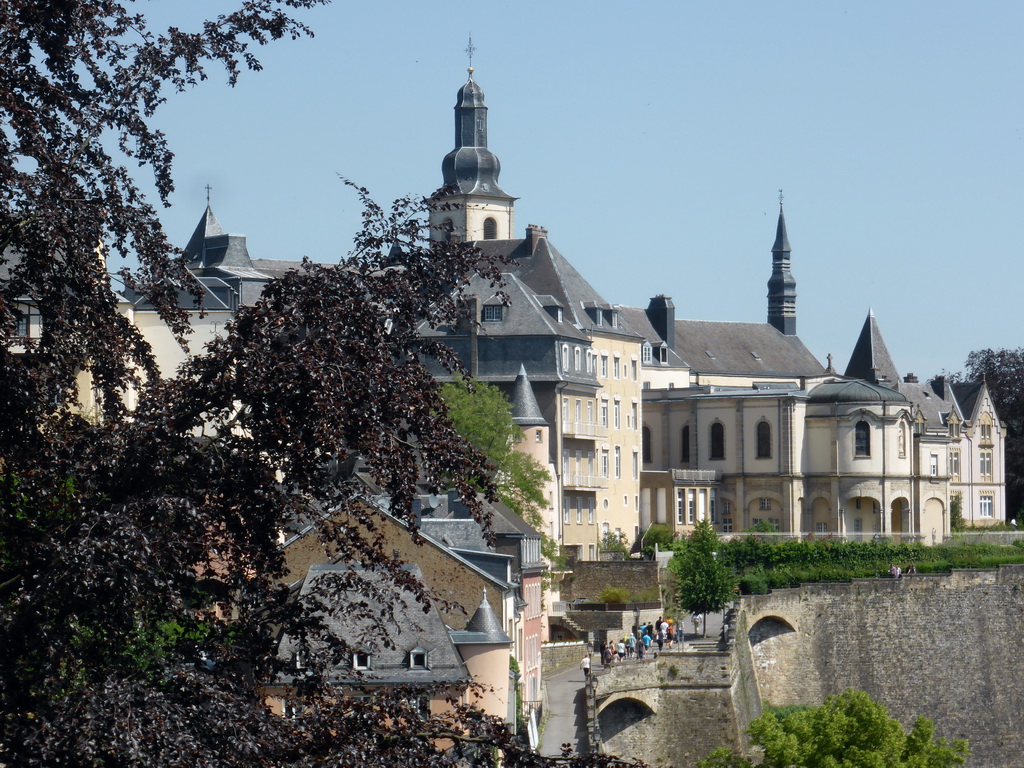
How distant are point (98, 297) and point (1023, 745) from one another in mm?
56280

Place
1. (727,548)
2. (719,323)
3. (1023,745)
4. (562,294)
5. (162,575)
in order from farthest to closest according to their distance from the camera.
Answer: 1. (719,323)
2. (562,294)
3. (727,548)
4. (1023,745)
5. (162,575)

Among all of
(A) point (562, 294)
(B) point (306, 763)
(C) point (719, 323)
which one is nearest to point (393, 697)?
(B) point (306, 763)

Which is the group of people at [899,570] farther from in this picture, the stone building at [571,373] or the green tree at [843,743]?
the green tree at [843,743]

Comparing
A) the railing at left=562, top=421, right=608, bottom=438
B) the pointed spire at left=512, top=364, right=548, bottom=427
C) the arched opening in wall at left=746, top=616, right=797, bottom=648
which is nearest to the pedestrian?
the arched opening in wall at left=746, top=616, right=797, bottom=648

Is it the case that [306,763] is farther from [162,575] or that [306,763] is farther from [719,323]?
[719,323]

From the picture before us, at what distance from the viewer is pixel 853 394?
85188 mm

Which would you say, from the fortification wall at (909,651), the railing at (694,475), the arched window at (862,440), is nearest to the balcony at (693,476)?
the railing at (694,475)

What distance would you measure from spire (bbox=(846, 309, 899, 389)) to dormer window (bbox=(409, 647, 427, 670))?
7400 cm

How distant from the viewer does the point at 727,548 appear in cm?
6850

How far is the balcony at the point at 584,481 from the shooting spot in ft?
236

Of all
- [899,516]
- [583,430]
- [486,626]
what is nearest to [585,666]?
[486,626]

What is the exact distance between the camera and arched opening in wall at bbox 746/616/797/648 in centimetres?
6166

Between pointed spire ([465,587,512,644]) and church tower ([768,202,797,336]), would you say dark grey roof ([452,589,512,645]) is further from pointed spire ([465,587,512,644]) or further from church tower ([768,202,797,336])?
church tower ([768,202,797,336])

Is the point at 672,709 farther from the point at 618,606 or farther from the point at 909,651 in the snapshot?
the point at 909,651
